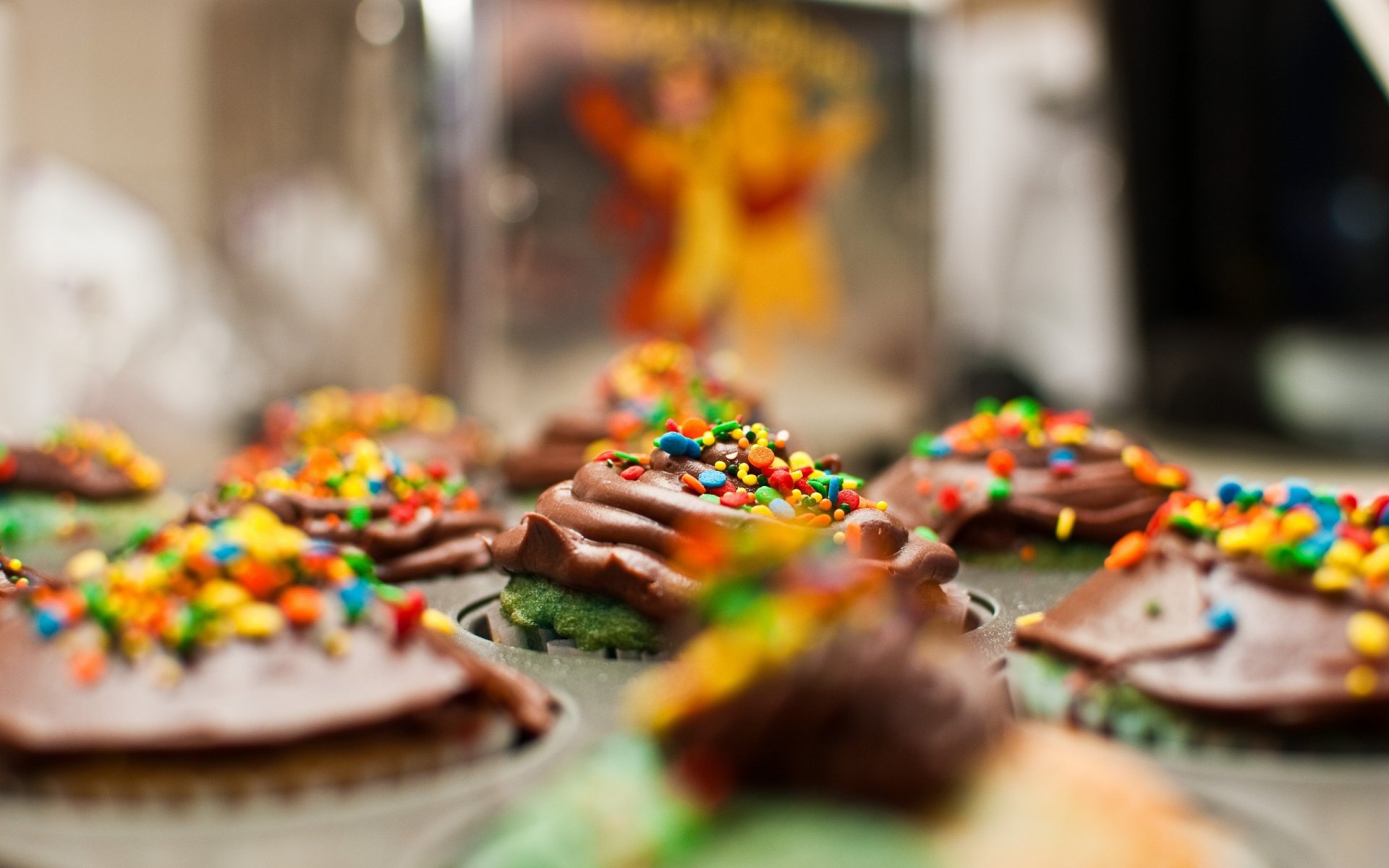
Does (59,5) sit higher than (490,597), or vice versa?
(59,5)

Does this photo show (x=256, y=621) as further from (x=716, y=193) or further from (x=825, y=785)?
(x=716, y=193)

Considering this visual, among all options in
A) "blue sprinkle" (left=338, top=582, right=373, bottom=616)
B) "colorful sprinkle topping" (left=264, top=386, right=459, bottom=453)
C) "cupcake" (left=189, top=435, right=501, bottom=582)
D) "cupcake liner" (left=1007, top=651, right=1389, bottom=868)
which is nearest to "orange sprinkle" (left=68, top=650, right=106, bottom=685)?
"blue sprinkle" (left=338, top=582, right=373, bottom=616)

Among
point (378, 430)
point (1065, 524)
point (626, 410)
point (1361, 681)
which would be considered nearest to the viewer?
point (1361, 681)

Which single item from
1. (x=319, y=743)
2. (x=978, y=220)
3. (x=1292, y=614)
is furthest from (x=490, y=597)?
(x=978, y=220)

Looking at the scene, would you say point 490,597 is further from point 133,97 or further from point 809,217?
point 809,217

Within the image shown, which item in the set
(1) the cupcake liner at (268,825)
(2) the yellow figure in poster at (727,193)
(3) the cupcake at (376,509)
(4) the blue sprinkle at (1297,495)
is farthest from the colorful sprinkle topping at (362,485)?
(2) the yellow figure in poster at (727,193)

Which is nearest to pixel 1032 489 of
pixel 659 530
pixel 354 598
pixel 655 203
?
pixel 659 530
